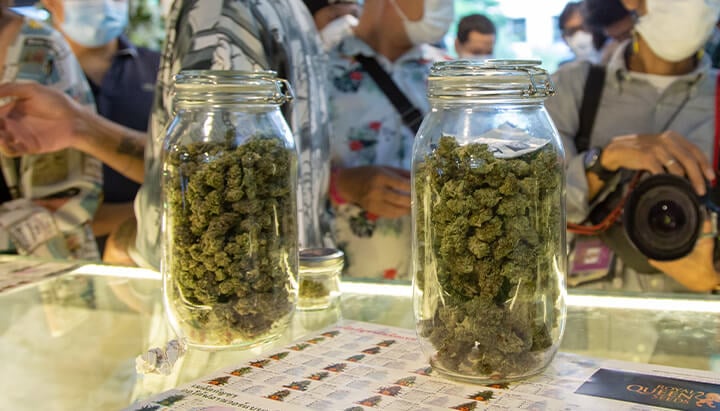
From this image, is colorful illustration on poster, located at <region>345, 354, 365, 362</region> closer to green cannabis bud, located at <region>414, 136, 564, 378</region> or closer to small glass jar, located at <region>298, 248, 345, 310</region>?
green cannabis bud, located at <region>414, 136, 564, 378</region>

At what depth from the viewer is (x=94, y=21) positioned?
1.72 meters

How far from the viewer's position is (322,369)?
0.60m

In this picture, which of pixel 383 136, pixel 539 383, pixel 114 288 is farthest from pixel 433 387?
pixel 383 136

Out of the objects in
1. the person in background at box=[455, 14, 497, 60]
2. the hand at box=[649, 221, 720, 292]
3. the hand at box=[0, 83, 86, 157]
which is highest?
the person in background at box=[455, 14, 497, 60]

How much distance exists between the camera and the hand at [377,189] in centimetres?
158

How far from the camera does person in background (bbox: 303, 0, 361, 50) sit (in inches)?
63.5

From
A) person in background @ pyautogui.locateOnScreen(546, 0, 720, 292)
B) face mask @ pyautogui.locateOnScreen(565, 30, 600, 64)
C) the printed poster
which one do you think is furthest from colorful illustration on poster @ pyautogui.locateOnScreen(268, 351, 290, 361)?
face mask @ pyautogui.locateOnScreen(565, 30, 600, 64)

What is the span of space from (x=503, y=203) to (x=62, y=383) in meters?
0.39

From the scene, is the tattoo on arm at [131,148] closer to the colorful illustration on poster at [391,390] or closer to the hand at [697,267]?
the hand at [697,267]

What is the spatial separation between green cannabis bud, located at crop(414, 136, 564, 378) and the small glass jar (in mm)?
261

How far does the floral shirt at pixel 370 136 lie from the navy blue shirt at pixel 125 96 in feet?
1.54

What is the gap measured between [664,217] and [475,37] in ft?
1.81

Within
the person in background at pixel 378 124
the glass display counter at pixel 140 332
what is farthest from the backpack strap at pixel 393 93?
the glass display counter at pixel 140 332

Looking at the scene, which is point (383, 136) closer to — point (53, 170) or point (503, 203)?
point (53, 170)
